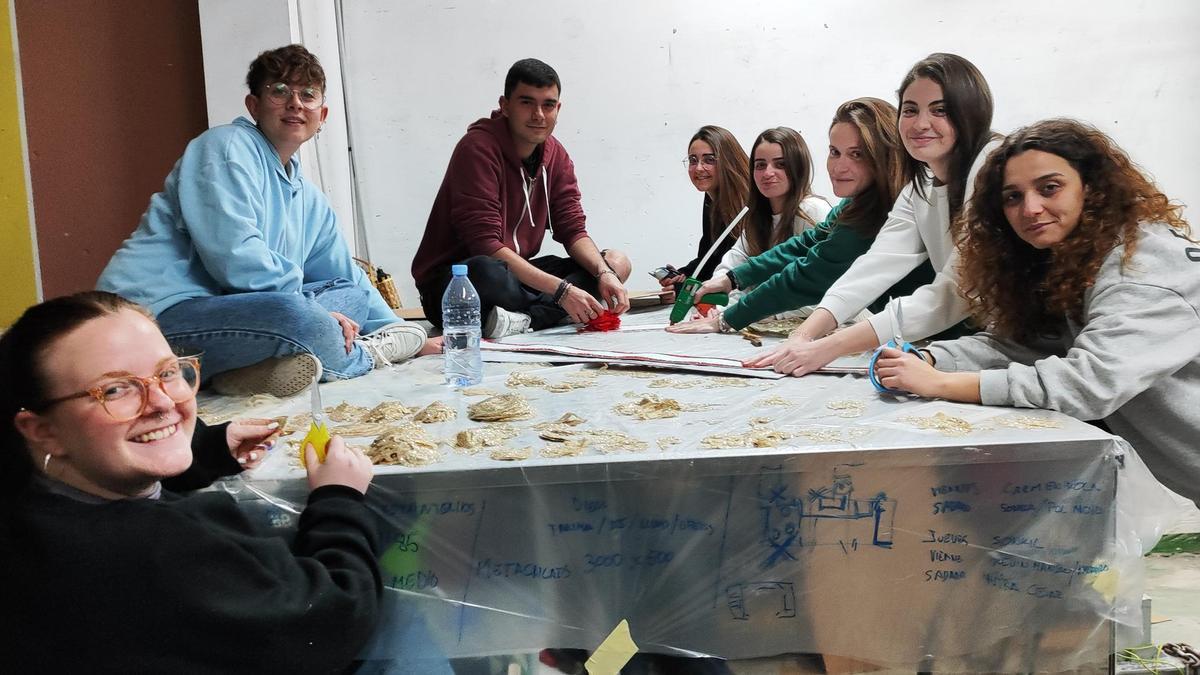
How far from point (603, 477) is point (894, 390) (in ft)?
2.19

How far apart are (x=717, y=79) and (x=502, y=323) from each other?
293 centimetres

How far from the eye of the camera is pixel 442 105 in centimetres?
498

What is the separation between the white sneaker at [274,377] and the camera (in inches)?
71.1

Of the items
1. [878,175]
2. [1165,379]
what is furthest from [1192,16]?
[1165,379]

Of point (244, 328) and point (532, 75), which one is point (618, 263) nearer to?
point (532, 75)

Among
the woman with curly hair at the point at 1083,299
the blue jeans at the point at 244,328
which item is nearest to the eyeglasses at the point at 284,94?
the blue jeans at the point at 244,328

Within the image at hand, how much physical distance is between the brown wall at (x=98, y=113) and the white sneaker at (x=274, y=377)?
1.82m

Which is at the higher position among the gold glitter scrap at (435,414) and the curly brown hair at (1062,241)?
the curly brown hair at (1062,241)

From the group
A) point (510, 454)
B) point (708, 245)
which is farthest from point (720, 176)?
point (510, 454)

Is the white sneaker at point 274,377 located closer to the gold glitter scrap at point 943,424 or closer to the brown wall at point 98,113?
the gold glitter scrap at point 943,424

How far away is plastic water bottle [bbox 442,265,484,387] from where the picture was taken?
1.92 m

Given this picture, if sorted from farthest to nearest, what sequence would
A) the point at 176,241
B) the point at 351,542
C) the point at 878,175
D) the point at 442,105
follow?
1. the point at 442,105
2. the point at 878,175
3. the point at 176,241
4. the point at 351,542

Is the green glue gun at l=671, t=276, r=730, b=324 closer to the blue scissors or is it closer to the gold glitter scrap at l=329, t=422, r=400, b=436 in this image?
the blue scissors

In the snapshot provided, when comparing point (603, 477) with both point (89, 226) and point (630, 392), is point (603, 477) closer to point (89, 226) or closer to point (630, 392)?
point (630, 392)
